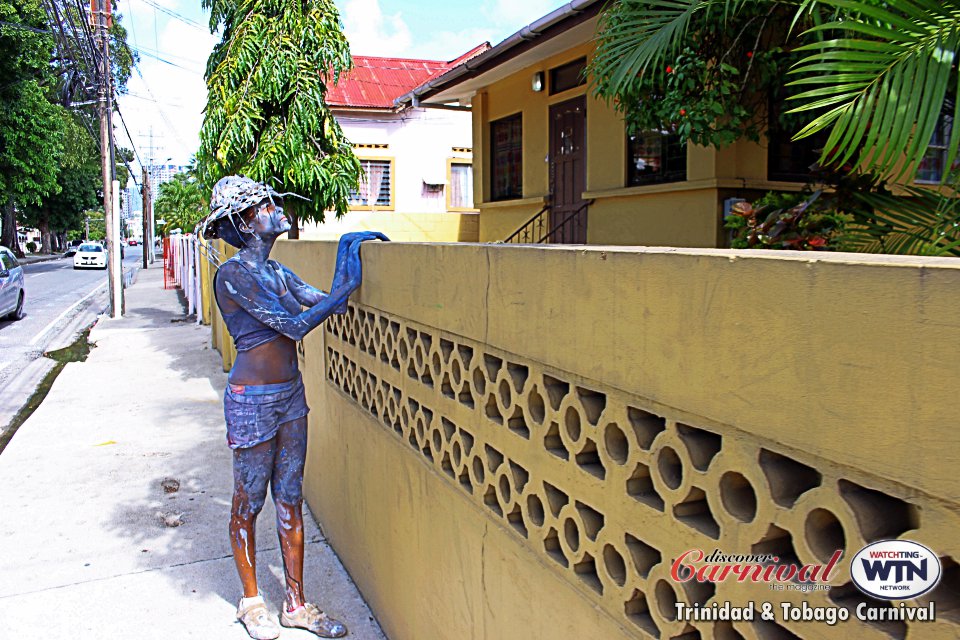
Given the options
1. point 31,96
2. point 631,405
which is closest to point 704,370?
point 631,405

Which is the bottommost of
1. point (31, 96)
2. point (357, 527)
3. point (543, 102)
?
point (357, 527)

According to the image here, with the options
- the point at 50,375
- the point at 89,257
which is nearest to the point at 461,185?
the point at 50,375

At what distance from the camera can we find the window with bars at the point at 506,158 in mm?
12164

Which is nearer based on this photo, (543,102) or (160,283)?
(543,102)

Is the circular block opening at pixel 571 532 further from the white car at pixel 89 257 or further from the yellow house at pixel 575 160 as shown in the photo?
the white car at pixel 89 257

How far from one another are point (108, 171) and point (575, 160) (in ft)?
45.1

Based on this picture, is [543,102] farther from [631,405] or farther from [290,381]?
[631,405]

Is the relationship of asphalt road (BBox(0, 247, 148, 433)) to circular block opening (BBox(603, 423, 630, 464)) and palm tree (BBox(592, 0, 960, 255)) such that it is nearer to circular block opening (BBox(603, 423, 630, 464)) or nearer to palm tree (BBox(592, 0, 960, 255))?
circular block opening (BBox(603, 423, 630, 464))

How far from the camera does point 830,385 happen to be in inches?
52.0

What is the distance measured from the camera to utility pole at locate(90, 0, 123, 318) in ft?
59.2

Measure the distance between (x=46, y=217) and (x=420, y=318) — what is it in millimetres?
61140

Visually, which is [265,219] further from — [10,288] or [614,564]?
[10,288]

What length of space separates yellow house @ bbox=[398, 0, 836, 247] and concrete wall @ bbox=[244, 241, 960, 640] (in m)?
4.47

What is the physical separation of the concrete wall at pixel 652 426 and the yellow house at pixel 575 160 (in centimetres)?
447
